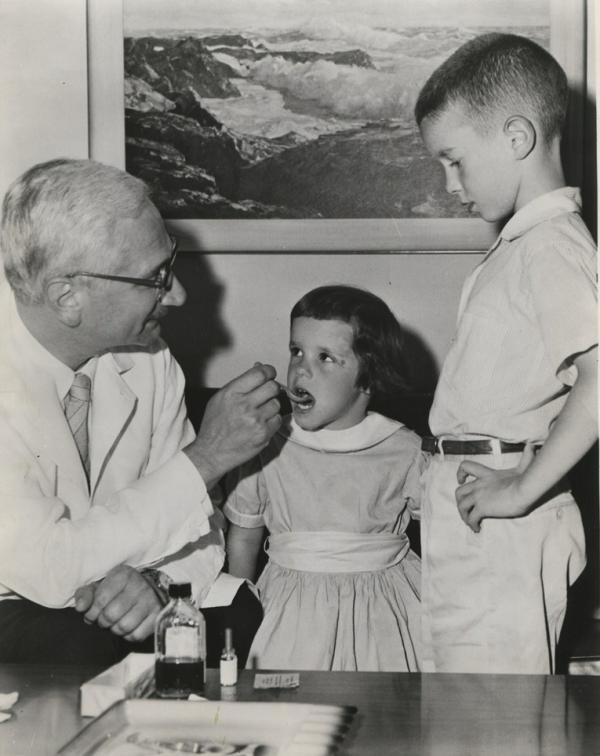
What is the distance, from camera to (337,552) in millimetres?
2258

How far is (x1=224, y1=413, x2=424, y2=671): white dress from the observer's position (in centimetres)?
218

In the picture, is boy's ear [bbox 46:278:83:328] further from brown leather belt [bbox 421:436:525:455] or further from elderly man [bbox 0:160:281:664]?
brown leather belt [bbox 421:436:525:455]

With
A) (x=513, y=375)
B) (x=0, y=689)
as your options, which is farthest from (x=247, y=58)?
(x=0, y=689)

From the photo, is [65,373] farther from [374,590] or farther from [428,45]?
[428,45]

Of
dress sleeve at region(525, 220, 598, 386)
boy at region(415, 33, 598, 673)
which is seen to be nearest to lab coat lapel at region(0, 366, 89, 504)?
boy at region(415, 33, 598, 673)

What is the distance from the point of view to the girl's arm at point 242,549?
240 cm

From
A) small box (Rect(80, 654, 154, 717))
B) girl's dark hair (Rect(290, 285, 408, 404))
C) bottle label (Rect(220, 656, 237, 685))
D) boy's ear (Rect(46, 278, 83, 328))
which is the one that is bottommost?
bottle label (Rect(220, 656, 237, 685))

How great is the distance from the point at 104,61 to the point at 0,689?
185cm

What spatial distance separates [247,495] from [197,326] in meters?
0.62

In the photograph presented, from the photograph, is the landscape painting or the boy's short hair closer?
the boy's short hair

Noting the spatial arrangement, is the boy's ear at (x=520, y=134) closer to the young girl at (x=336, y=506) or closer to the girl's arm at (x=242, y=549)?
the young girl at (x=336, y=506)

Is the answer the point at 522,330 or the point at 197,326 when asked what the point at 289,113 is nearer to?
the point at 197,326

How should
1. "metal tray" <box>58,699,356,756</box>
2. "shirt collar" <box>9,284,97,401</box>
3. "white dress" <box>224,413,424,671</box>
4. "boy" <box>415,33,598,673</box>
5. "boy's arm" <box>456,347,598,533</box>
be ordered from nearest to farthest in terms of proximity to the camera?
"metal tray" <box>58,699,356,756</box>, "boy's arm" <box>456,347,598,533</box>, "boy" <box>415,33,598,673</box>, "shirt collar" <box>9,284,97,401</box>, "white dress" <box>224,413,424,671</box>

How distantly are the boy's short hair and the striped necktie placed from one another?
89 centimetres
